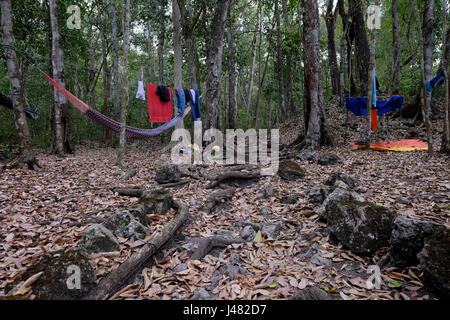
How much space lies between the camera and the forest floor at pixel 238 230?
1536 mm

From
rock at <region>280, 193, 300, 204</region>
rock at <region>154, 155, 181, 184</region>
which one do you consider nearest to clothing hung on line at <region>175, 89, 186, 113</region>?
rock at <region>154, 155, 181, 184</region>

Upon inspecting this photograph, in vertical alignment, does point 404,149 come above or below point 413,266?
above

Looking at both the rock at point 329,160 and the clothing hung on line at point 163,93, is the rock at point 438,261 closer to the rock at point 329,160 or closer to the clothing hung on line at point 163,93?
the rock at point 329,160

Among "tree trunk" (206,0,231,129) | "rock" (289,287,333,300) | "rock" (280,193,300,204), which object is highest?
"tree trunk" (206,0,231,129)

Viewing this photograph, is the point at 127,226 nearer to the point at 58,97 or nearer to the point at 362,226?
the point at 362,226

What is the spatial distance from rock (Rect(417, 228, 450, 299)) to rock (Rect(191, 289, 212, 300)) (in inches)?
46.1

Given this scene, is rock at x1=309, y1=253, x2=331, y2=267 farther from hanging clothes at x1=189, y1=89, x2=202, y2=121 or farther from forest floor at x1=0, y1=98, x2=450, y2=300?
hanging clothes at x1=189, y1=89, x2=202, y2=121

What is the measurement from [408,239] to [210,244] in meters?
1.30

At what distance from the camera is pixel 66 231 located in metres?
2.17

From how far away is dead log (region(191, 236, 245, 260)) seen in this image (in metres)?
1.91

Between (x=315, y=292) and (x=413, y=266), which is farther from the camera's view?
(x=413, y=266)

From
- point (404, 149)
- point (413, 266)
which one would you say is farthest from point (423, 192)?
point (404, 149)
